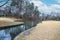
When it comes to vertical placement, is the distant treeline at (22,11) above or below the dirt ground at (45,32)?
above

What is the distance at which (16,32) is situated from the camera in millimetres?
2068

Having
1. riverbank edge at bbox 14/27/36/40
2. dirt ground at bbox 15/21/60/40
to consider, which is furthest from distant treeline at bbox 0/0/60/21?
riverbank edge at bbox 14/27/36/40

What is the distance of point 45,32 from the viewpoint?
6.80 ft

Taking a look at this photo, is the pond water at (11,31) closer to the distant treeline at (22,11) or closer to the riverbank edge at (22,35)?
the riverbank edge at (22,35)

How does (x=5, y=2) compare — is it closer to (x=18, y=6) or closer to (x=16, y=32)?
(x=18, y=6)

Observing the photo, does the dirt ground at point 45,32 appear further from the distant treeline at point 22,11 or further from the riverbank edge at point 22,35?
the distant treeline at point 22,11

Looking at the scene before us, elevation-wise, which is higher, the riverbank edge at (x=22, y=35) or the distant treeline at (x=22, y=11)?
the distant treeline at (x=22, y=11)

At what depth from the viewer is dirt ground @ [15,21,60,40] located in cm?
204

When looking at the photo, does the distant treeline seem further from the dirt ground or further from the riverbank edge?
the riverbank edge

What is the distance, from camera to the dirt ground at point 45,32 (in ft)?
6.68

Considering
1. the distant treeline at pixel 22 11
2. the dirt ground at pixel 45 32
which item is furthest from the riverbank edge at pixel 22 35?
the distant treeline at pixel 22 11

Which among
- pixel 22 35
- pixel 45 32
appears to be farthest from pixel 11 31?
pixel 45 32

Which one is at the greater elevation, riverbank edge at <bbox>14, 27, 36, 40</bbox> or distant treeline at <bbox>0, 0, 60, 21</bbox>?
distant treeline at <bbox>0, 0, 60, 21</bbox>

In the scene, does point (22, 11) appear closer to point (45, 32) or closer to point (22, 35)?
point (22, 35)
